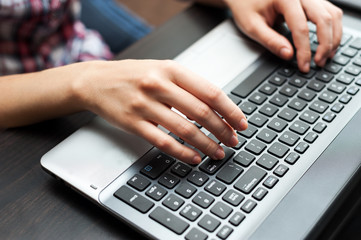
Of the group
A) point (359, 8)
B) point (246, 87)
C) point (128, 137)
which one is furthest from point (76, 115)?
point (359, 8)

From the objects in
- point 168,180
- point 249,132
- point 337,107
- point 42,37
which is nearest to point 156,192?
point 168,180

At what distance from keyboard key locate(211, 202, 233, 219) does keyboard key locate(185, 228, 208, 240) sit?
0.02 meters

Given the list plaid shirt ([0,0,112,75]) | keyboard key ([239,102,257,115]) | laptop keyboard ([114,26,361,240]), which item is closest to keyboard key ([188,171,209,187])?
laptop keyboard ([114,26,361,240])

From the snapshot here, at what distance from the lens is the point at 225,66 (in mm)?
559

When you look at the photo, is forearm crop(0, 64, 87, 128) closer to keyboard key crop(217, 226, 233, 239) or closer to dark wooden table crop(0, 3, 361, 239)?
dark wooden table crop(0, 3, 361, 239)

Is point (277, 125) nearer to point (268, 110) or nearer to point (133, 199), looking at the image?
point (268, 110)

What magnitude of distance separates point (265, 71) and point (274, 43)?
41 millimetres

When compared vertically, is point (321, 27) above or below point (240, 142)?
above

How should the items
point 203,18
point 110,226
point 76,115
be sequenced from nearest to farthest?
point 110,226
point 76,115
point 203,18

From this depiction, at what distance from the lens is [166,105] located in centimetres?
47

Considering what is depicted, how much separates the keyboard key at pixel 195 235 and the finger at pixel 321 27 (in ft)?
0.91

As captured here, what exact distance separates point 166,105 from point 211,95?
51 mm

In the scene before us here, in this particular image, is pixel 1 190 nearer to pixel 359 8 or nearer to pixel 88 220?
pixel 88 220

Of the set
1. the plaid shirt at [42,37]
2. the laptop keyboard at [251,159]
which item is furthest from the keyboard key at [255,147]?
the plaid shirt at [42,37]
